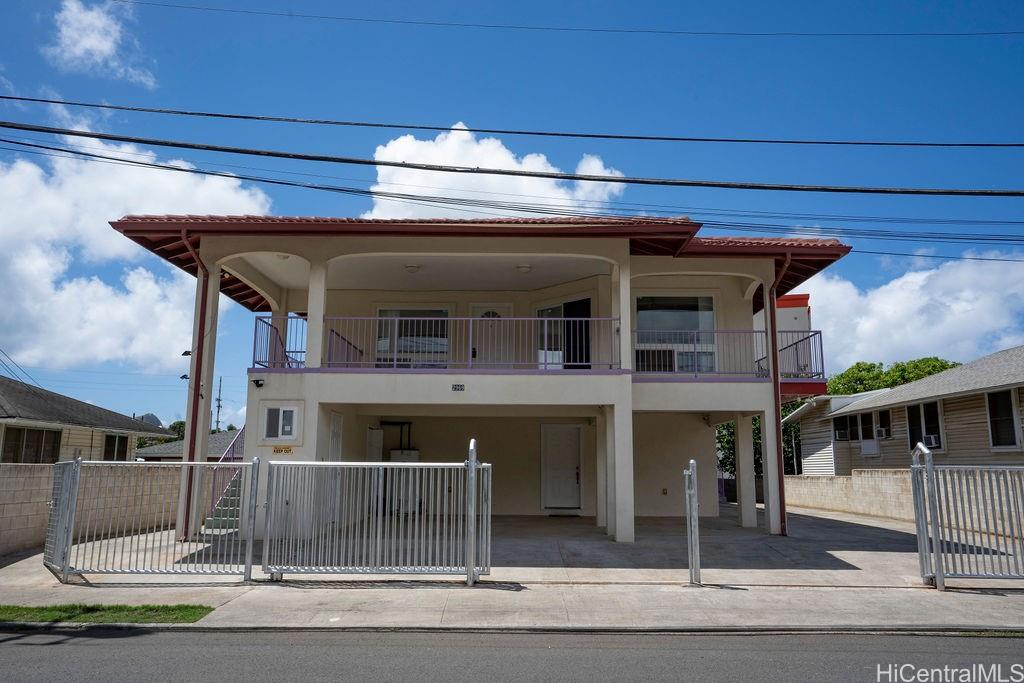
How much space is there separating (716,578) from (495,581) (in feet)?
10.4

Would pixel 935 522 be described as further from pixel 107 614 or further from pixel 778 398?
pixel 107 614

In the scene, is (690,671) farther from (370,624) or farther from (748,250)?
(748,250)

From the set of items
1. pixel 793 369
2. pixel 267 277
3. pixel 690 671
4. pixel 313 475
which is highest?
pixel 267 277

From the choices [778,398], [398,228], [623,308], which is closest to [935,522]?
[778,398]

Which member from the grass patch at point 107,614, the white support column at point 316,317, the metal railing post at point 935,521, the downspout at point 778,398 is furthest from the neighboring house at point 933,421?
the grass patch at point 107,614

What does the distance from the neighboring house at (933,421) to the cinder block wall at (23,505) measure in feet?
66.8

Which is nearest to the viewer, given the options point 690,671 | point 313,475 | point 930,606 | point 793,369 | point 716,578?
point 690,671

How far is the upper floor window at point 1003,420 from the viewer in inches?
682

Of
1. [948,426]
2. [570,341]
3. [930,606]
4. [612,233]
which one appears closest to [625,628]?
[930,606]

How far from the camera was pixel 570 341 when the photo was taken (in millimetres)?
16281

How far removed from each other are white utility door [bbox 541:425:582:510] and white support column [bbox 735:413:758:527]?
12.6 ft

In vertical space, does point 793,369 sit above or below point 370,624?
above

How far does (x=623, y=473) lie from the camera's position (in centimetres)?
1302

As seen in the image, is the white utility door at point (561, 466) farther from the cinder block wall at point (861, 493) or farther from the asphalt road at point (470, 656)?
the asphalt road at point (470, 656)
